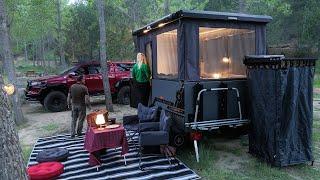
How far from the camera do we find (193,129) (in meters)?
6.26

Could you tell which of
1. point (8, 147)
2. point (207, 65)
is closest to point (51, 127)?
point (207, 65)

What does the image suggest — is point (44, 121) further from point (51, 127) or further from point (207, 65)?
point (207, 65)

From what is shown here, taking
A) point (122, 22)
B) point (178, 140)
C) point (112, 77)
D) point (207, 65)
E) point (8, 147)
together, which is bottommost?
point (178, 140)

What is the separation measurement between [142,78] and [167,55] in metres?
1.36

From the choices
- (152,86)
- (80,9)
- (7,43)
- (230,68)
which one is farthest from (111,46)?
(230,68)

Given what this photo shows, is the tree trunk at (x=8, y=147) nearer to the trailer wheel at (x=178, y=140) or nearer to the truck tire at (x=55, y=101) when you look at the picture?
the trailer wheel at (x=178, y=140)

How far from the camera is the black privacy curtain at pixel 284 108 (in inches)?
222

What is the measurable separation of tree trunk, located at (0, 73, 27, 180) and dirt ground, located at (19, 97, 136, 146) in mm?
4847

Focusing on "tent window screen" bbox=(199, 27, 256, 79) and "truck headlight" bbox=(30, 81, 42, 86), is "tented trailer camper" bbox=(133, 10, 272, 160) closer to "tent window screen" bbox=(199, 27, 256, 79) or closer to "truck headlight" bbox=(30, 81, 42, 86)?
"tent window screen" bbox=(199, 27, 256, 79)

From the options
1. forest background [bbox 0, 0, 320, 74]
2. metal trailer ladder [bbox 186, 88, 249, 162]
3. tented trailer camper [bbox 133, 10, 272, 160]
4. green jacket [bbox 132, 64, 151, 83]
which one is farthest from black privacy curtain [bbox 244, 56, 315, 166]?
forest background [bbox 0, 0, 320, 74]

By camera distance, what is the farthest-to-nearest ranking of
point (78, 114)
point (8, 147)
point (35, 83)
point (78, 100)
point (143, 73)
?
point (35, 83) → point (143, 73) → point (78, 114) → point (78, 100) → point (8, 147)

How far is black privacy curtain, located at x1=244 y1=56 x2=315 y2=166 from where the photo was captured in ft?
18.5

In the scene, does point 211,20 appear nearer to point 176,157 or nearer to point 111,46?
point 176,157

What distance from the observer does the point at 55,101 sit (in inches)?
481
